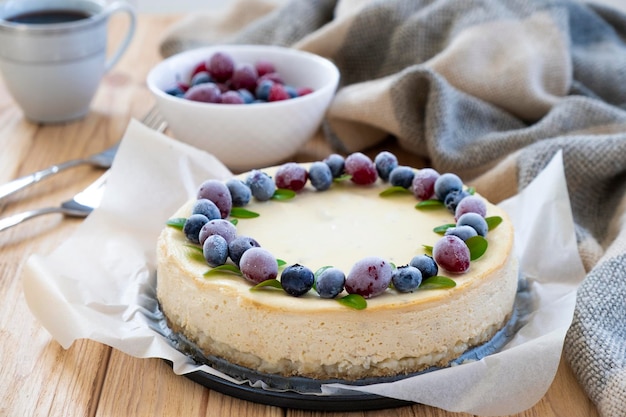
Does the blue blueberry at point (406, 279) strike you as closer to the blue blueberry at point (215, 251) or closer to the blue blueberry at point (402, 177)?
the blue blueberry at point (215, 251)

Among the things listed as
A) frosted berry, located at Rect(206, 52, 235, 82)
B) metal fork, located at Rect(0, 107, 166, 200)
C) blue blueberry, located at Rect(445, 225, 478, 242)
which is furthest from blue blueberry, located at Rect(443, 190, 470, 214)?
metal fork, located at Rect(0, 107, 166, 200)

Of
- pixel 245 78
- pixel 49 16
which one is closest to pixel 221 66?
pixel 245 78

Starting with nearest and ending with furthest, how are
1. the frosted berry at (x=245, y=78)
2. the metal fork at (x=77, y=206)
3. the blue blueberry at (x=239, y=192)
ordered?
the blue blueberry at (x=239, y=192) < the metal fork at (x=77, y=206) < the frosted berry at (x=245, y=78)

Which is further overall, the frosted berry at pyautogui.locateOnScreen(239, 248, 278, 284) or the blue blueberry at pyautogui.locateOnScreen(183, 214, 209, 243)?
the blue blueberry at pyautogui.locateOnScreen(183, 214, 209, 243)

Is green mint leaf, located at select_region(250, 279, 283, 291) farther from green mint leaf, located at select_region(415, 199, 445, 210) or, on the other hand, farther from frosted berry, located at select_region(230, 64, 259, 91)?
frosted berry, located at select_region(230, 64, 259, 91)

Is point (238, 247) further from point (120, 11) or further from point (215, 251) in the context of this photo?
point (120, 11)

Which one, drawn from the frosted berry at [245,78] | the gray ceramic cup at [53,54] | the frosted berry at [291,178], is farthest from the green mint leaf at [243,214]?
the gray ceramic cup at [53,54]

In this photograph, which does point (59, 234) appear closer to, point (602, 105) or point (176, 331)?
point (176, 331)
